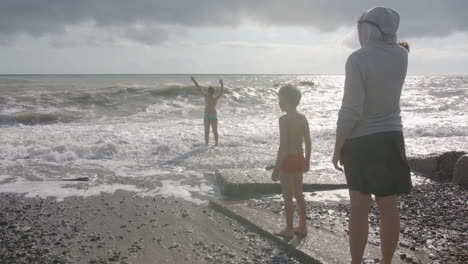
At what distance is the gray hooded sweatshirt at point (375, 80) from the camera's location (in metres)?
3.07

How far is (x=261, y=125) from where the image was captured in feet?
54.1

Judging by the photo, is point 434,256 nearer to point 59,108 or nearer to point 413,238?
point 413,238

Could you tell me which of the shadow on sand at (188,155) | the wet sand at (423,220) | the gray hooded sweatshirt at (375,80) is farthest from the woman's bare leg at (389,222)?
the shadow on sand at (188,155)

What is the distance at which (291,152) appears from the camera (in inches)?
175

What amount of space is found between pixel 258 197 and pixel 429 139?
883cm

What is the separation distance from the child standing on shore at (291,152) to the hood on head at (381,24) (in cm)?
123

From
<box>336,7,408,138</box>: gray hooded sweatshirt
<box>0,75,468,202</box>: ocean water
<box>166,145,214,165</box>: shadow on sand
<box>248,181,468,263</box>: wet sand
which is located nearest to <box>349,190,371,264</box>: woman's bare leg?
<box>336,7,408,138</box>: gray hooded sweatshirt

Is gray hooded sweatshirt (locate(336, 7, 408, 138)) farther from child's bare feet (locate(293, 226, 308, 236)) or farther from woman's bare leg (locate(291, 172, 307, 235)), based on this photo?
child's bare feet (locate(293, 226, 308, 236))

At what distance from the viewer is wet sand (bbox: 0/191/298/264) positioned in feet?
14.0

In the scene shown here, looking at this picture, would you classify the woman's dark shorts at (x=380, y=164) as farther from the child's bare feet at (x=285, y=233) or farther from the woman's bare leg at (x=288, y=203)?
the child's bare feet at (x=285, y=233)

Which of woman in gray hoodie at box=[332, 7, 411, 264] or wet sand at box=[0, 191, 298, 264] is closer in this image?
woman in gray hoodie at box=[332, 7, 411, 264]

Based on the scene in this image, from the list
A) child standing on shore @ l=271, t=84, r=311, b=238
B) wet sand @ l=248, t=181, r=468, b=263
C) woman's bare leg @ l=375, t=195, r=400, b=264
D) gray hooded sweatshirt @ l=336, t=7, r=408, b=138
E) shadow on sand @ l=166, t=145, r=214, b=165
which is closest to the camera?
gray hooded sweatshirt @ l=336, t=7, r=408, b=138

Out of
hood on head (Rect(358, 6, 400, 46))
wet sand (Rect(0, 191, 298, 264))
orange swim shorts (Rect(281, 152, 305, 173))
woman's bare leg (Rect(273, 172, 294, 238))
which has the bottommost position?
wet sand (Rect(0, 191, 298, 264))

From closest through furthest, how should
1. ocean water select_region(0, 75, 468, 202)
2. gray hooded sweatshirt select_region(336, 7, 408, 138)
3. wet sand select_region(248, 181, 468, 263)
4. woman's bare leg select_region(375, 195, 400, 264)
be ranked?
gray hooded sweatshirt select_region(336, 7, 408, 138), woman's bare leg select_region(375, 195, 400, 264), wet sand select_region(248, 181, 468, 263), ocean water select_region(0, 75, 468, 202)
